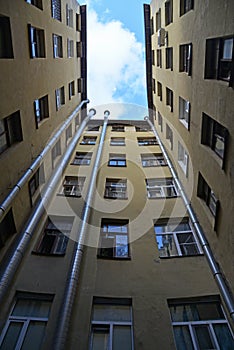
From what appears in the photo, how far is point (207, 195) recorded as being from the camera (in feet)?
31.1

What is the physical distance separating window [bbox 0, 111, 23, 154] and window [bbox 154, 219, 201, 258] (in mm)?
5881

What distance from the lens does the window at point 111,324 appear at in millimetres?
7195

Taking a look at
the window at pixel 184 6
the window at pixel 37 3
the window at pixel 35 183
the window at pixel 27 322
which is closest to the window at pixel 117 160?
the window at pixel 35 183

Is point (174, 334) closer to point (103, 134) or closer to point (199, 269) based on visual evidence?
point (199, 269)

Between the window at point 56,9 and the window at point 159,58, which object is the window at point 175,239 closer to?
the window at point 159,58

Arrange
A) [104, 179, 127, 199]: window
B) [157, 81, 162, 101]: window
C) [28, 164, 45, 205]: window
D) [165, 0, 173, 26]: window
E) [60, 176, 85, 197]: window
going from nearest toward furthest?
[28, 164, 45, 205]: window, [104, 179, 127, 199]: window, [60, 176, 85, 197]: window, [165, 0, 173, 26]: window, [157, 81, 162, 101]: window

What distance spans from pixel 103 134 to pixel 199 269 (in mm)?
10959

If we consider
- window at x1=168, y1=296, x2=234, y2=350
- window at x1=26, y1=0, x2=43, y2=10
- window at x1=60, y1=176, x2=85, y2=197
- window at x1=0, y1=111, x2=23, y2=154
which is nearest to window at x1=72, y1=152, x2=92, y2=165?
window at x1=60, y1=176, x2=85, y2=197

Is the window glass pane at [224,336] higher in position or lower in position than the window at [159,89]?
lower

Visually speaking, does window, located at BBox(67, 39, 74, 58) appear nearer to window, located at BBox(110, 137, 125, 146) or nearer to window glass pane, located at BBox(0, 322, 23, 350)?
window, located at BBox(110, 137, 125, 146)

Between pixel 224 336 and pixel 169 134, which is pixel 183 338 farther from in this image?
pixel 169 134

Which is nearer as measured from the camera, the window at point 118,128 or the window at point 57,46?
the window at point 57,46

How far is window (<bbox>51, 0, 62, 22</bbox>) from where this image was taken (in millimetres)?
13195

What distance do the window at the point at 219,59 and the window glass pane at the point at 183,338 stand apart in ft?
20.4
